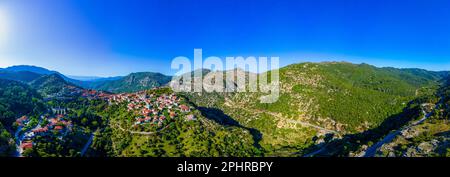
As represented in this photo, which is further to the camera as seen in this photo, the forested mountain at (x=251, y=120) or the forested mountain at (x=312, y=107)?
the forested mountain at (x=312, y=107)

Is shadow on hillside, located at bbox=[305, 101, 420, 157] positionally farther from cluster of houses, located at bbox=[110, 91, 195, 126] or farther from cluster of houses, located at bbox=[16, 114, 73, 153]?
cluster of houses, located at bbox=[16, 114, 73, 153]

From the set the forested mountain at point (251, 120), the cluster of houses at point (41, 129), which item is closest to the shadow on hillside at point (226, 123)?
the forested mountain at point (251, 120)

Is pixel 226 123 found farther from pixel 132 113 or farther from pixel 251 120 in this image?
pixel 132 113

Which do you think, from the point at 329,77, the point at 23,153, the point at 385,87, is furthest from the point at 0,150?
the point at 385,87

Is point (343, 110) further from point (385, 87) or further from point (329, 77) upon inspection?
point (385, 87)

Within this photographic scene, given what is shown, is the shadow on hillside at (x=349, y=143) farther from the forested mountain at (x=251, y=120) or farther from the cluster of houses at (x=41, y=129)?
the cluster of houses at (x=41, y=129)

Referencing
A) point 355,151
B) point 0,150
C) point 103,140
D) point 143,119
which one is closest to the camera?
point 0,150
